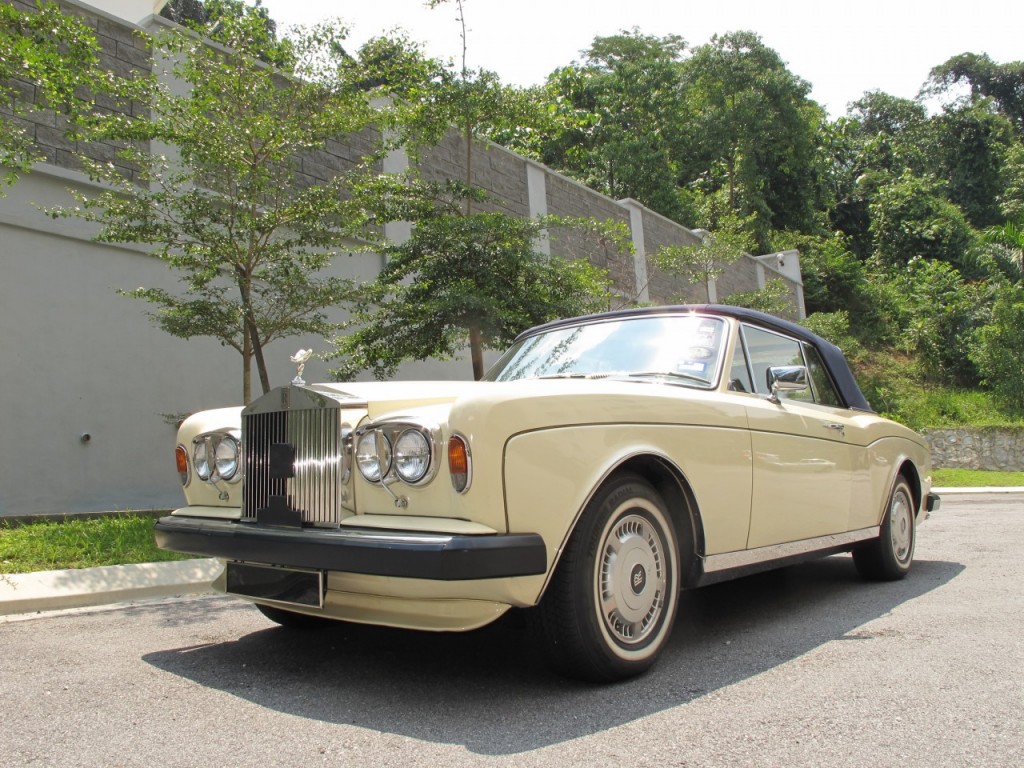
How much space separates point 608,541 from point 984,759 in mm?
1322

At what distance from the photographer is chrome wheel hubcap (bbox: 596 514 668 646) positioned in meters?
3.17

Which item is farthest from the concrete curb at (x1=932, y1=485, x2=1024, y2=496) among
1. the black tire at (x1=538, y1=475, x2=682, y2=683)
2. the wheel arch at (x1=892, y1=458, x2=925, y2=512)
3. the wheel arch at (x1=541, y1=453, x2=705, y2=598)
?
the black tire at (x1=538, y1=475, x2=682, y2=683)

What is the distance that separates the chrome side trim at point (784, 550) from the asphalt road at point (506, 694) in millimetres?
354

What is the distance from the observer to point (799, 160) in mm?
34469

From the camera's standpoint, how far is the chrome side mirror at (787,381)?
14.1 ft

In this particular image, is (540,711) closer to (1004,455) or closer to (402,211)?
(402,211)

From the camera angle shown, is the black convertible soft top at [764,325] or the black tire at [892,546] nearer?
the black convertible soft top at [764,325]

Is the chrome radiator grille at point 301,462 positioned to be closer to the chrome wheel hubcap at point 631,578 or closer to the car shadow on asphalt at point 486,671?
the car shadow on asphalt at point 486,671

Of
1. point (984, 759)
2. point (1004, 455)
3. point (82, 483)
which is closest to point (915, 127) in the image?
point (1004, 455)

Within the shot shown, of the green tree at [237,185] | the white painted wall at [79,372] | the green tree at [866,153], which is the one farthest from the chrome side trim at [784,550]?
the green tree at [866,153]

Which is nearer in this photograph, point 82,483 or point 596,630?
point 596,630

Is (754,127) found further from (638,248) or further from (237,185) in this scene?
(237,185)

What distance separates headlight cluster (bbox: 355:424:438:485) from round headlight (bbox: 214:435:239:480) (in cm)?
79

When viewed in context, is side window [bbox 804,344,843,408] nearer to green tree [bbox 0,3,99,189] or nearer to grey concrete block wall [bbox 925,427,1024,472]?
green tree [bbox 0,3,99,189]
